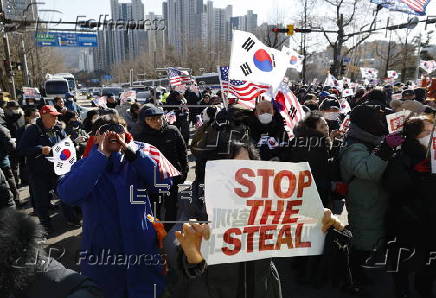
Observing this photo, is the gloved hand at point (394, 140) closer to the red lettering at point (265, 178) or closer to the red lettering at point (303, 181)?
the red lettering at point (303, 181)

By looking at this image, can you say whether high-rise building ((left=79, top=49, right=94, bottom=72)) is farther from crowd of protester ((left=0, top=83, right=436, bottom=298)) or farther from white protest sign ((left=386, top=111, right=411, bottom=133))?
white protest sign ((left=386, top=111, right=411, bottom=133))

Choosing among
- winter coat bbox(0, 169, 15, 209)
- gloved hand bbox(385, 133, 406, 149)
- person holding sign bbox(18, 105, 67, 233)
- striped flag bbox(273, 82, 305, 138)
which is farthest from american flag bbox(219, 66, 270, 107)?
winter coat bbox(0, 169, 15, 209)

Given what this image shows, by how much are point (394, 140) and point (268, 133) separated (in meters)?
1.91

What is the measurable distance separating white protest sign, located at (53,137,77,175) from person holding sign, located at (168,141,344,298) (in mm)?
3130

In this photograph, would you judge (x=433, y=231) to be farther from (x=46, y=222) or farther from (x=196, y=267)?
(x=46, y=222)

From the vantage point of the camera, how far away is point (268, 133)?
15.3 ft

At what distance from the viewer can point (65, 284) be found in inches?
52.4

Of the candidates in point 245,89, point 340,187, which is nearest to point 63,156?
point 245,89

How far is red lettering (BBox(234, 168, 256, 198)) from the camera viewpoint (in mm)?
1760

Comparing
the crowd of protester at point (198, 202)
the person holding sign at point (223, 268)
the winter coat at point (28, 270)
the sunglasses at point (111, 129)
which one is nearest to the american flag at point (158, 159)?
the crowd of protester at point (198, 202)

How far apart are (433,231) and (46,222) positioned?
15.4ft

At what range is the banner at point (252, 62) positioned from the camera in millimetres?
4203

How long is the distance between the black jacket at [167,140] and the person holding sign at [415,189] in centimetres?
248

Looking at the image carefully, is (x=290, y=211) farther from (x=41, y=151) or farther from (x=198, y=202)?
(x=41, y=151)
